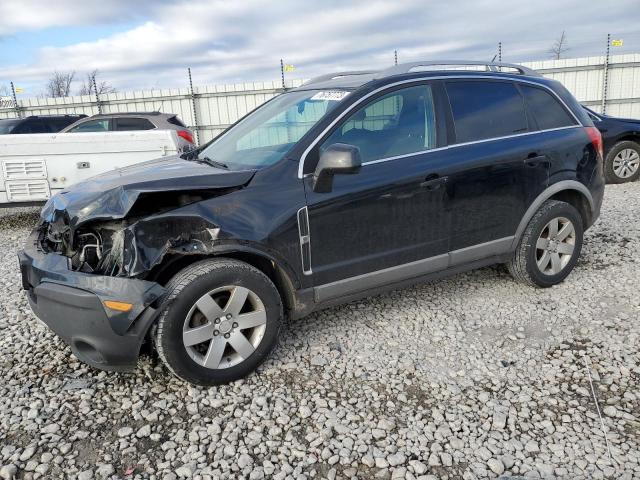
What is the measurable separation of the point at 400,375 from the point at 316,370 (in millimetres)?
539

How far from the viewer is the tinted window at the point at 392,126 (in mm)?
3475

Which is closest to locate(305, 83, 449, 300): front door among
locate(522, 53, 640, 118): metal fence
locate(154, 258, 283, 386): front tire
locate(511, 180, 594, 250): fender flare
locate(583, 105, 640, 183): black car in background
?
locate(154, 258, 283, 386): front tire

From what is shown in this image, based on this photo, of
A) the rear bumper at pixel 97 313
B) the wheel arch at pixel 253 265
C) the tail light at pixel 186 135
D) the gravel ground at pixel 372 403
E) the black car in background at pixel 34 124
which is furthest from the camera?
the black car in background at pixel 34 124

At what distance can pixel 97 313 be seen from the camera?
279 centimetres

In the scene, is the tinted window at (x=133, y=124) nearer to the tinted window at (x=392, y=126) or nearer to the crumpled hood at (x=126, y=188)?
the crumpled hood at (x=126, y=188)

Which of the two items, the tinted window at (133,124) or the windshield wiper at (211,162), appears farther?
the tinted window at (133,124)

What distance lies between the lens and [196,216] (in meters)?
2.98

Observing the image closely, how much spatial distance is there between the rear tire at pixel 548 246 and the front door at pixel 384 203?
886mm

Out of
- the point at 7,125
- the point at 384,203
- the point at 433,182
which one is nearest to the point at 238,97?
the point at 7,125

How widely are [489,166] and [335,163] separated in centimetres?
143

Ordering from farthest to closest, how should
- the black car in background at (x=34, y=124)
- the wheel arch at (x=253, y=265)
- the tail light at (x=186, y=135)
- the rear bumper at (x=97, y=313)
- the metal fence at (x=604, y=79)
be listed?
the metal fence at (x=604, y=79), the black car in background at (x=34, y=124), the tail light at (x=186, y=135), the wheel arch at (x=253, y=265), the rear bumper at (x=97, y=313)

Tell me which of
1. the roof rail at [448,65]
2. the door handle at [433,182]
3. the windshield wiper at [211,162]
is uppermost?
the roof rail at [448,65]

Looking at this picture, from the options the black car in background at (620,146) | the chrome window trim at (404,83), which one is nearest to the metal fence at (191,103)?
the black car in background at (620,146)

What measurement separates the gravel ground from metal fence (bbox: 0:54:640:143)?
12.9 meters
